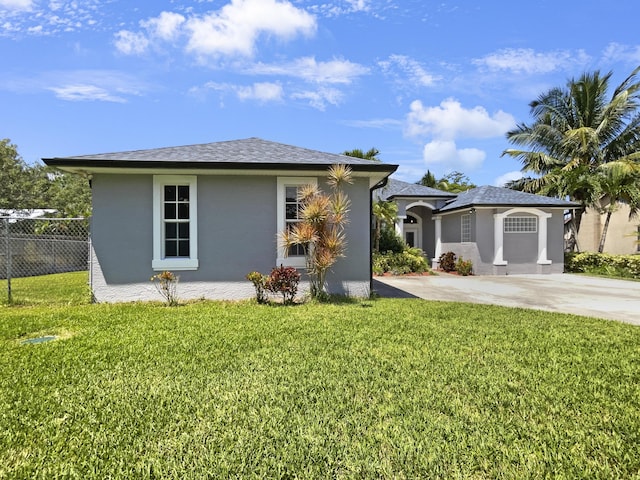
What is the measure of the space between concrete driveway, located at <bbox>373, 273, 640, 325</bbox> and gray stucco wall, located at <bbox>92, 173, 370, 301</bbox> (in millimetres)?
3184

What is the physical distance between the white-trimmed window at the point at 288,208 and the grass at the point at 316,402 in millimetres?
3191

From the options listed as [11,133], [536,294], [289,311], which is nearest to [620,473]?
[289,311]

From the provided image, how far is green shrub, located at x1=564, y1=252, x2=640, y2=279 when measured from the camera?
17.8 meters

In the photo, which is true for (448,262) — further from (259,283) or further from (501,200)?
(259,283)

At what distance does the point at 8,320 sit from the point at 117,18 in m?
7.79

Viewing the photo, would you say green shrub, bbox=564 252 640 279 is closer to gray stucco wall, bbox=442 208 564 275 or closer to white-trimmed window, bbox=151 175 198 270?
gray stucco wall, bbox=442 208 564 275

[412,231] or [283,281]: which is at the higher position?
[412,231]

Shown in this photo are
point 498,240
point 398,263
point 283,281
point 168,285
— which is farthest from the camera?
point 398,263

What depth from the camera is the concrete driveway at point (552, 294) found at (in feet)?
30.9

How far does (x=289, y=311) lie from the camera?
8242mm

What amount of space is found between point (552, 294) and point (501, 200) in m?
8.17

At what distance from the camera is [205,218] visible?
9.58 m

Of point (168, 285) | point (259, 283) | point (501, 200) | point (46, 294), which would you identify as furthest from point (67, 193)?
point (501, 200)

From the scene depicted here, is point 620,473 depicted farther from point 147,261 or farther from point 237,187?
point 147,261
